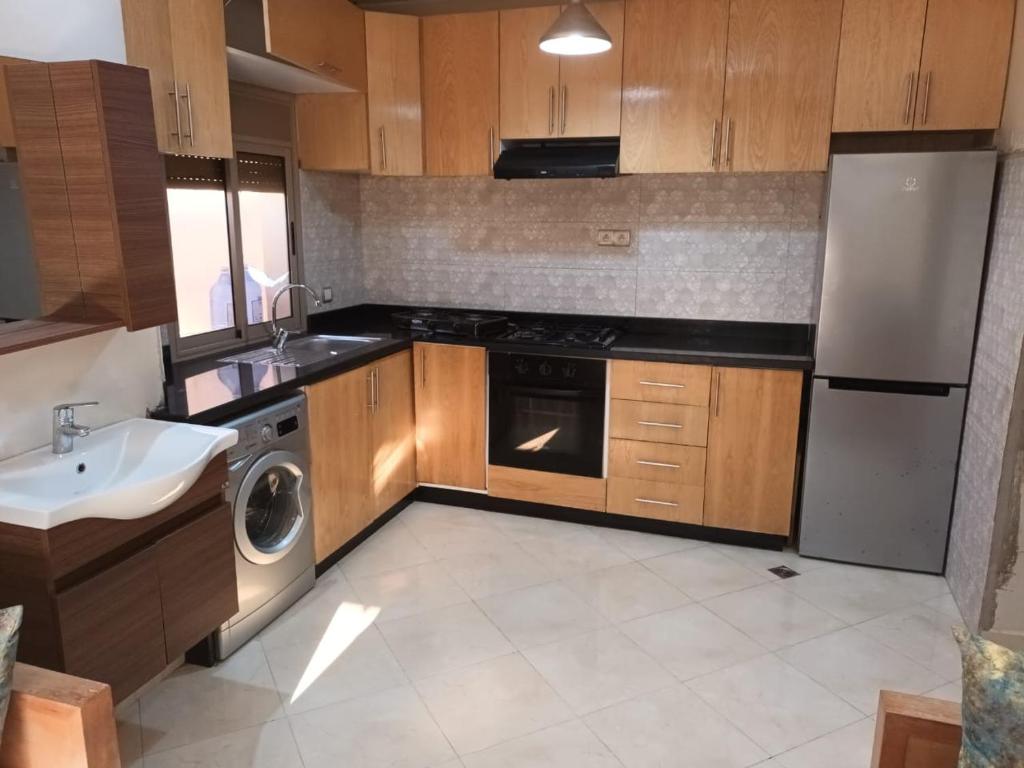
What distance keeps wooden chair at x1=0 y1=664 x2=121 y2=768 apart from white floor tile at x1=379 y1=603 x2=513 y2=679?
Answer: 1.17 meters

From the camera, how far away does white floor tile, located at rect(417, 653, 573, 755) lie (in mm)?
2111

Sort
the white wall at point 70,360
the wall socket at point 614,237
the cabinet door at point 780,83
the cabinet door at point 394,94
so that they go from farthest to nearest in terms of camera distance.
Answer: the wall socket at point 614,237 < the cabinet door at point 394,94 < the cabinet door at point 780,83 < the white wall at point 70,360

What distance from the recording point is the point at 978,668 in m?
1.15

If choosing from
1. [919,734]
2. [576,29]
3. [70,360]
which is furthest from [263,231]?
[919,734]

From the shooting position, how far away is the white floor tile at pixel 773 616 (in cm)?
260

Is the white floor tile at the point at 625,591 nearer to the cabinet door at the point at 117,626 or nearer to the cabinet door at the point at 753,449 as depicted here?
the cabinet door at the point at 753,449

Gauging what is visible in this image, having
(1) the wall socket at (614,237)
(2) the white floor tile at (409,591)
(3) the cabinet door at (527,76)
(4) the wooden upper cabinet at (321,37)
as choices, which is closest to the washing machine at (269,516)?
(2) the white floor tile at (409,591)

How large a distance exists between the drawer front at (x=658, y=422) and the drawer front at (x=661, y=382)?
0.11ft

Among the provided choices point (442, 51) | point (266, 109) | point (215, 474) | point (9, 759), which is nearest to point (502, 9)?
point (442, 51)

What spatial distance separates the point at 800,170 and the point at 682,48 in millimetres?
725

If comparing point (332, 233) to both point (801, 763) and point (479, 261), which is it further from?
point (801, 763)

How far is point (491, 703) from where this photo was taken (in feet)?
7.34

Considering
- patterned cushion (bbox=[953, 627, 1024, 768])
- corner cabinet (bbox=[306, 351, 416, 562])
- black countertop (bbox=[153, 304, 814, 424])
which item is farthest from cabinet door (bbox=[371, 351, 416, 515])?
patterned cushion (bbox=[953, 627, 1024, 768])

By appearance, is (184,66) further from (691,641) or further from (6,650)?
(691,641)
